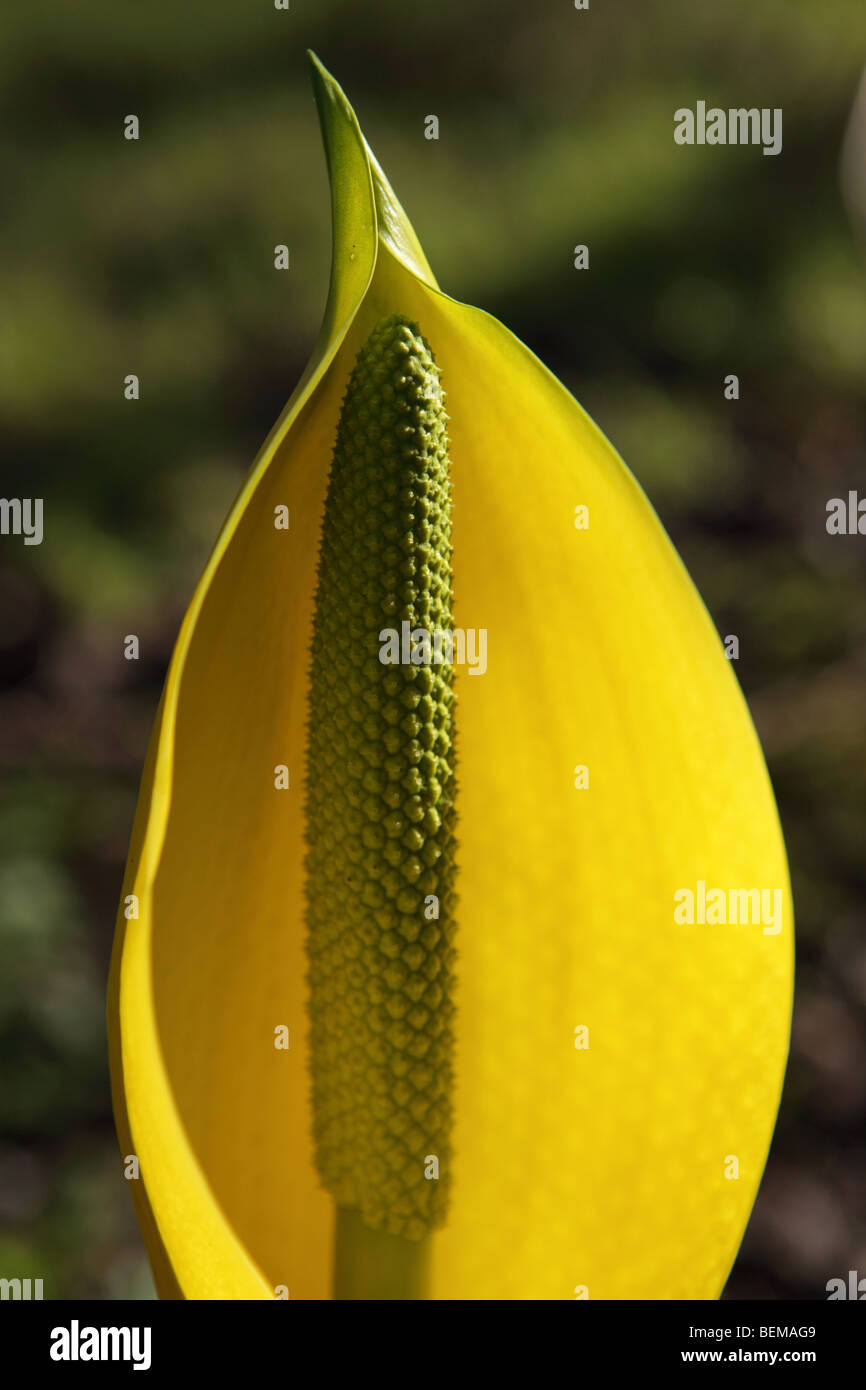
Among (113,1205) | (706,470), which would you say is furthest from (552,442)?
(113,1205)

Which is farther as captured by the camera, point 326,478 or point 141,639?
point 141,639

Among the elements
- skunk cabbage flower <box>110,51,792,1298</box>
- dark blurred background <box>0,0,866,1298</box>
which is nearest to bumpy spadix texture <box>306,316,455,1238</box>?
skunk cabbage flower <box>110,51,792,1298</box>

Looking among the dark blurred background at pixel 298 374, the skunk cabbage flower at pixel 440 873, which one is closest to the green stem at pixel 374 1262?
the skunk cabbage flower at pixel 440 873

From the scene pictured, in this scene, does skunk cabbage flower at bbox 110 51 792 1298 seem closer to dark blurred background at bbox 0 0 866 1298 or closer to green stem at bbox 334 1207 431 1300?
green stem at bbox 334 1207 431 1300

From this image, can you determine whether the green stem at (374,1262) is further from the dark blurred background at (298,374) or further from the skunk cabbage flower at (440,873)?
the dark blurred background at (298,374)

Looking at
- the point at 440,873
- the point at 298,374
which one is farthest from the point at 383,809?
the point at 298,374
